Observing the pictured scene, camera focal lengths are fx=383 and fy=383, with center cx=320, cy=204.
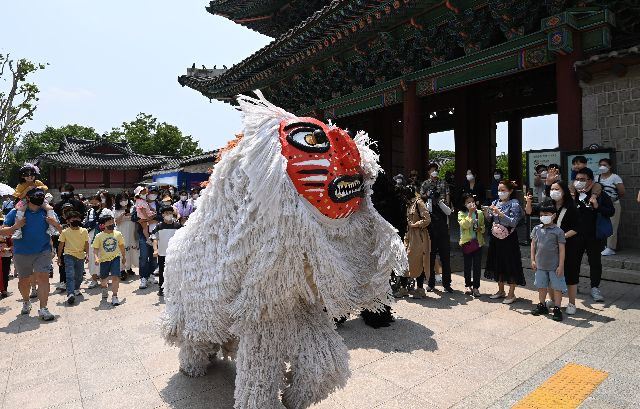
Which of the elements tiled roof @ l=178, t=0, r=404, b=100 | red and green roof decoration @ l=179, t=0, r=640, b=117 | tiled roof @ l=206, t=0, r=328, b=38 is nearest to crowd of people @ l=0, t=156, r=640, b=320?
red and green roof decoration @ l=179, t=0, r=640, b=117

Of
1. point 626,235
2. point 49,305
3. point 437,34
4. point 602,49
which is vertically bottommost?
point 49,305

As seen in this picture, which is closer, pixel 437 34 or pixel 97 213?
pixel 97 213

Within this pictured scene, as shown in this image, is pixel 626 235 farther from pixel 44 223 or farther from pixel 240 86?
pixel 240 86

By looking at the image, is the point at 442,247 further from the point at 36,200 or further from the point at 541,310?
the point at 36,200

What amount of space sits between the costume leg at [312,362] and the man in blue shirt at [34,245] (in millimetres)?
4063

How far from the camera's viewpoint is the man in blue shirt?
455cm

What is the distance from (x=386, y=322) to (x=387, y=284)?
2.20 metres

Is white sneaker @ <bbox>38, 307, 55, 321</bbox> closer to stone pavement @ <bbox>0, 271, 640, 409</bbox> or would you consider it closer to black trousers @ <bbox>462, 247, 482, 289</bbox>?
stone pavement @ <bbox>0, 271, 640, 409</bbox>

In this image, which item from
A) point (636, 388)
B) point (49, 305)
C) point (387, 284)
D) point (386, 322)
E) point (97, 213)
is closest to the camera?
point (387, 284)

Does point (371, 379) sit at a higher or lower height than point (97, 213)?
lower

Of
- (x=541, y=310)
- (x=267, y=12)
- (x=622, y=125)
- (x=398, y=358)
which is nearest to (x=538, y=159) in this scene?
(x=622, y=125)

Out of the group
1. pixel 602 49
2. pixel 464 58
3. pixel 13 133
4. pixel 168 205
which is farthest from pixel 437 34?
pixel 13 133

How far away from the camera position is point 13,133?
1867cm

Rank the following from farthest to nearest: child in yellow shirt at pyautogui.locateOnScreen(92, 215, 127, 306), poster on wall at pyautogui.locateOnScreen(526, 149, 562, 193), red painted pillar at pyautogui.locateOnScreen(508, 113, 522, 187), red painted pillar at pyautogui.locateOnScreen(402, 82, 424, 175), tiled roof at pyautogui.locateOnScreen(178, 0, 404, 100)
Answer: red painted pillar at pyautogui.locateOnScreen(508, 113, 522, 187) → red painted pillar at pyautogui.locateOnScreen(402, 82, 424, 175) → tiled roof at pyautogui.locateOnScreen(178, 0, 404, 100) → poster on wall at pyautogui.locateOnScreen(526, 149, 562, 193) → child in yellow shirt at pyautogui.locateOnScreen(92, 215, 127, 306)
